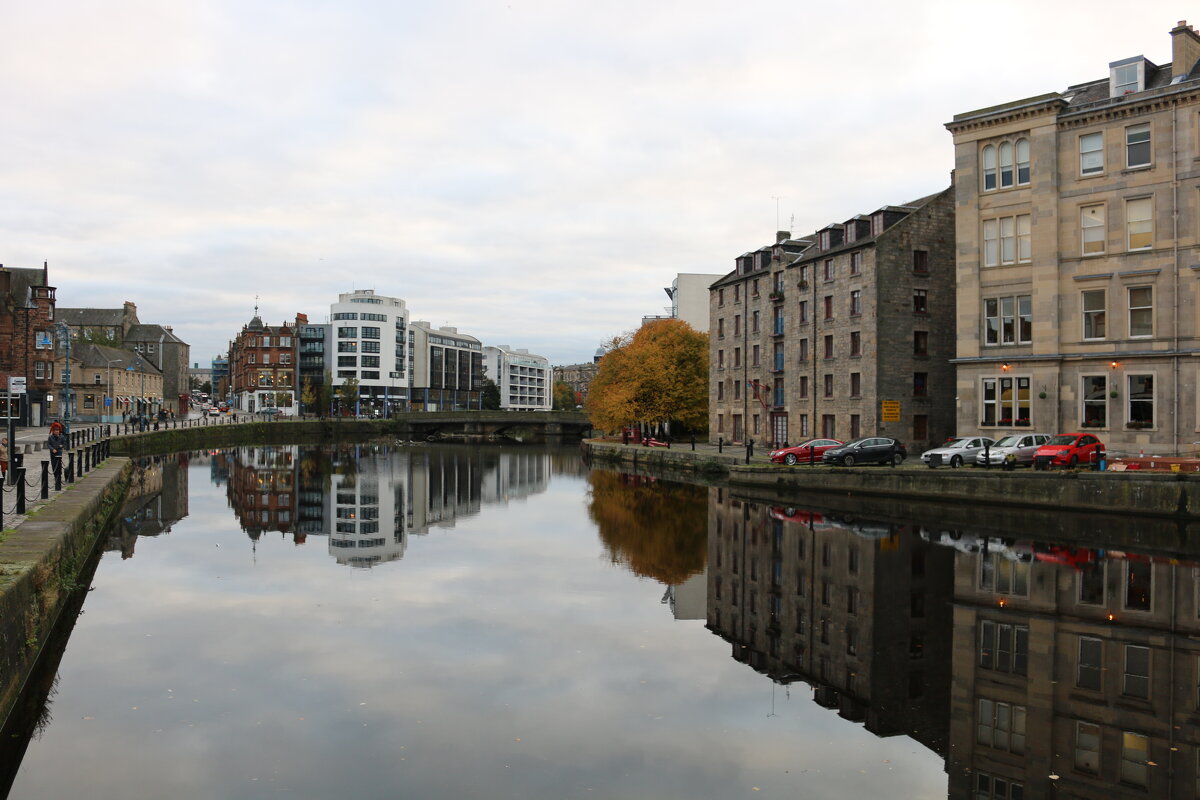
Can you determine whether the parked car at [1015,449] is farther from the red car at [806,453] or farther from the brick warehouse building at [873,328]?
the brick warehouse building at [873,328]

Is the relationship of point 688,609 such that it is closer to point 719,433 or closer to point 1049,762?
point 1049,762

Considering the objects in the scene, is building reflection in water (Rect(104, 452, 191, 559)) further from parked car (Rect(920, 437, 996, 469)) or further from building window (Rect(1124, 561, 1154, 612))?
parked car (Rect(920, 437, 996, 469))

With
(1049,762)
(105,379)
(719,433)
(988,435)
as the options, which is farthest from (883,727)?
(105,379)

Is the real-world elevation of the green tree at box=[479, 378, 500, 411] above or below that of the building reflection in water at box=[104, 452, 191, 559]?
above

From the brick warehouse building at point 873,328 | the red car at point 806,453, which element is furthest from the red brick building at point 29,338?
the red car at point 806,453

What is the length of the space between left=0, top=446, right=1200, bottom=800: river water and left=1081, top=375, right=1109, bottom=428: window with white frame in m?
12.4

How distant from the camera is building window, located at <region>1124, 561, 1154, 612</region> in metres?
16.6

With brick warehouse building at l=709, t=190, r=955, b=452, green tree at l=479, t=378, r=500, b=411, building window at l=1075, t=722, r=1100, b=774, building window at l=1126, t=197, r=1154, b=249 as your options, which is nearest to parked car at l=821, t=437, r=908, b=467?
brick warehouse building at l=709, t=190, r=955, b=452

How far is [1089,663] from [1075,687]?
1.33m

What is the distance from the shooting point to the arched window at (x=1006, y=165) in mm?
39812

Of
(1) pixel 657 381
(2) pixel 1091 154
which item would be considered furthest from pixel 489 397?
(2) pixel 1091 154

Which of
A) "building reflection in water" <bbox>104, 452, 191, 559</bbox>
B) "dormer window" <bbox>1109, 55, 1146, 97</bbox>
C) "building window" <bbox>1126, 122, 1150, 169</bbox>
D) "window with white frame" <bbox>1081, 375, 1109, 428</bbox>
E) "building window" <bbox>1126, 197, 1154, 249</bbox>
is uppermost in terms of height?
"dormer window" <bbox>1109, 55, 1146, 97</bbox>

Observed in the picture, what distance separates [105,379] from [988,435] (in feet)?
290

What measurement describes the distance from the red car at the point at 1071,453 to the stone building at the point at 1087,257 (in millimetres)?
3376
